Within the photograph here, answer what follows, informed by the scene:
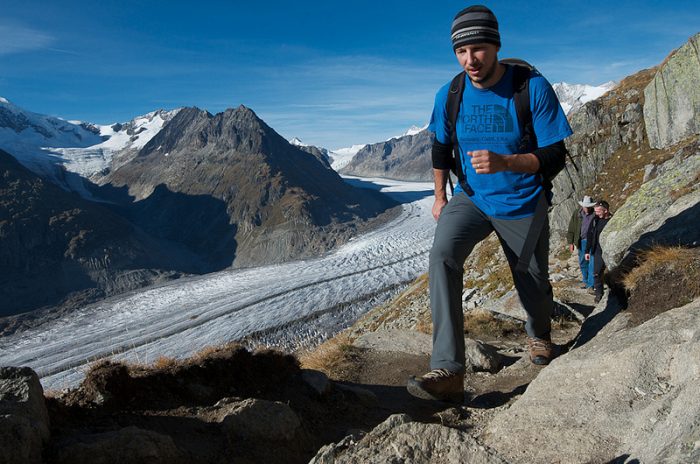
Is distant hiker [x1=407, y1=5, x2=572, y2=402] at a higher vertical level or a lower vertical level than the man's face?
lower

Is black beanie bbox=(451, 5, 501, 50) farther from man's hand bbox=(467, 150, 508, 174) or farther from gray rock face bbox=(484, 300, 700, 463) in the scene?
gray rock face bbox=(484, 300, 700, 463)

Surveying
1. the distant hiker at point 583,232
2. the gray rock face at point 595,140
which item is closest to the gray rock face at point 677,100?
the gray rock face at point 595,140

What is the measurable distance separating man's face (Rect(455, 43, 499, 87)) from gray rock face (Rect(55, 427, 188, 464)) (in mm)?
3843

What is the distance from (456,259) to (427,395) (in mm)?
1315

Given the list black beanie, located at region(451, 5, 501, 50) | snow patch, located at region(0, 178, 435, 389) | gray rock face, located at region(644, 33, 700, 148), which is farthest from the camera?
snow patch, located at region(0, 178, 435, 389)

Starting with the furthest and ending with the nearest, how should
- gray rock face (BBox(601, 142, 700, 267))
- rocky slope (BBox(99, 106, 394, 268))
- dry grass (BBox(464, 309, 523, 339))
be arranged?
1. rocky slope (BBox(99, 106, 394, 268))
2. dry grass (BBox(464, 309, 523, 339))
3. gray rock face (BBox(601, 142, 700, 267))

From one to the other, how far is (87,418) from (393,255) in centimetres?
7848

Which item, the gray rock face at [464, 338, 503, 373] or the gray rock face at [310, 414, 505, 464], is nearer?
the gray rock face at [310, 414, 505, 464]

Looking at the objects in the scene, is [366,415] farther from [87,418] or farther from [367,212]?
[367,212]

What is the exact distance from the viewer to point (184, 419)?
3.99 metres

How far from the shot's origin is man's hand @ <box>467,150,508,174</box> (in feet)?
12.2

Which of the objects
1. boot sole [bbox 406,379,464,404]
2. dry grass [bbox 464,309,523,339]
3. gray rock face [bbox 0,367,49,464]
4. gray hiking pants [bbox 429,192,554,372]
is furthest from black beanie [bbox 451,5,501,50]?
dry grass [bbox 464,309,523,339]

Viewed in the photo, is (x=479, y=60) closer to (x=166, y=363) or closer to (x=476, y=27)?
(x=476, y=27)

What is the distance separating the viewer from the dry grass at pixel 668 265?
17.1 feet
